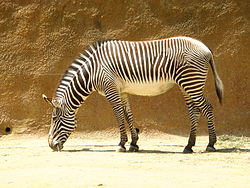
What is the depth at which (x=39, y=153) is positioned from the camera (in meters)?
10.3

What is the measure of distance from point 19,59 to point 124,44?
363cm

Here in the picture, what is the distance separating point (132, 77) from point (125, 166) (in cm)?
322

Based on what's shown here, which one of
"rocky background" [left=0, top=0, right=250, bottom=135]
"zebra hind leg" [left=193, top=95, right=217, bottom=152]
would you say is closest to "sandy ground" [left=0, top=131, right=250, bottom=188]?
"zebra hind leg" [left=193, top=95, right=217, bottom=152]

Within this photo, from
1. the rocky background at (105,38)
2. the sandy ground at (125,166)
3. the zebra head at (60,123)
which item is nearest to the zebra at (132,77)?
the zebra head at (60,123)

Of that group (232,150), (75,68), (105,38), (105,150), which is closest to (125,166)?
(105,150)

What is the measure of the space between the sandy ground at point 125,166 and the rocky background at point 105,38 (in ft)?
3.25

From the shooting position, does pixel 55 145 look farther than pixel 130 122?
No

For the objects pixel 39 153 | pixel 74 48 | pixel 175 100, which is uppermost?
pixel 74 48

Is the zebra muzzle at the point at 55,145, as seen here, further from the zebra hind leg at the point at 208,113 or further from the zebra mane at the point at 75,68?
the zebra hind leg at the point at 208,113

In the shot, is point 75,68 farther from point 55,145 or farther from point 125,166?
point 125,166

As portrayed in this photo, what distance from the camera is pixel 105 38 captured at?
13.9m

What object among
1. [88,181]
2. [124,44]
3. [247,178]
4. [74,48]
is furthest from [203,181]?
[74,48]

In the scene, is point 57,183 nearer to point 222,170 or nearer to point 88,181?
point 88,181

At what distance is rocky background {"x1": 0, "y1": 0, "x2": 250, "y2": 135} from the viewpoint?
13.5 metres
